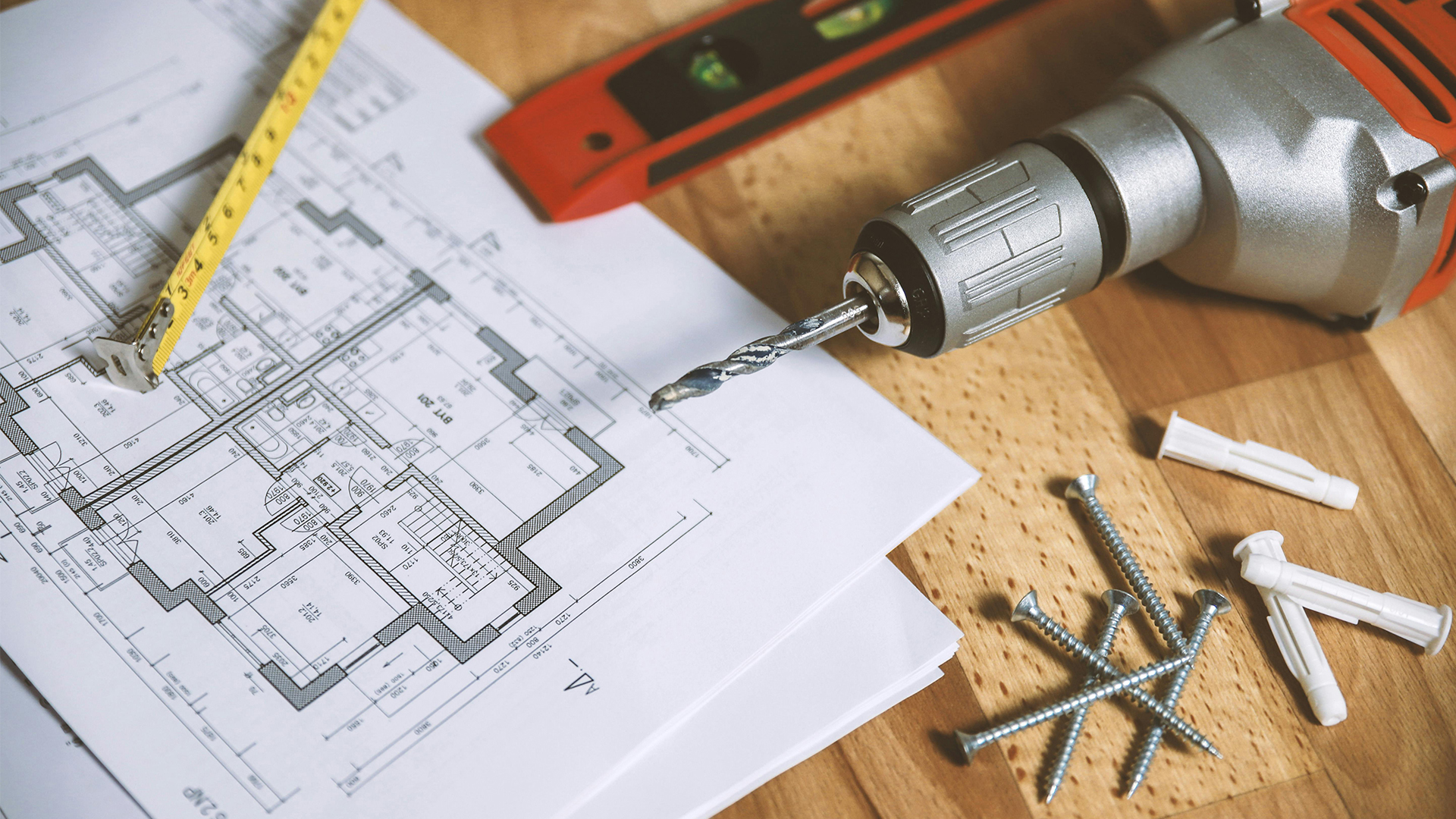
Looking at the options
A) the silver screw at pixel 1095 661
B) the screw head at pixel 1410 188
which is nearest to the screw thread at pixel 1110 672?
the silver screw at pixel 1095 661

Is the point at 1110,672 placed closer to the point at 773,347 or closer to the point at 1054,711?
the point at 1054,711

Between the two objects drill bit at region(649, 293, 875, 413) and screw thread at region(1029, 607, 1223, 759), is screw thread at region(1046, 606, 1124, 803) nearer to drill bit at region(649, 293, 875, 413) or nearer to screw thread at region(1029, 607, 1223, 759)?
screw thread at region(1029, 607, 1223, 759)

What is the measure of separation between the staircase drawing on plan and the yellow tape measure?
0.02 m

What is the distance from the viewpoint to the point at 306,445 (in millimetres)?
593

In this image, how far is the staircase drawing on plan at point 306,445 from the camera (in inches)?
20.8

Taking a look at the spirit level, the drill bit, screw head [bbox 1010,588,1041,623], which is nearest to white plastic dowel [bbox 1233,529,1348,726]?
screw head [bbox 1010,588,1041,623]

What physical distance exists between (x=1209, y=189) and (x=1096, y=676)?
0.31 metres

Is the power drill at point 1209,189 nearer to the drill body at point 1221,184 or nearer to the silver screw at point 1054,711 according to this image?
the drill body at point 1221,184

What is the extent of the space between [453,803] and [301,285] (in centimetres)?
37

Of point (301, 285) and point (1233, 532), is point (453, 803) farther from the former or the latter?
point (1233, 532)

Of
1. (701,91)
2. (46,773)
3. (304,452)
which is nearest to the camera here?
(46,773)

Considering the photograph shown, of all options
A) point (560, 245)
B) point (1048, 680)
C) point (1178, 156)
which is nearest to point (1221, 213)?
point (1178, 156)

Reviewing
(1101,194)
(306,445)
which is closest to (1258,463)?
(1101,194)

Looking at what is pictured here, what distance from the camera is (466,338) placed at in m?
0.64
